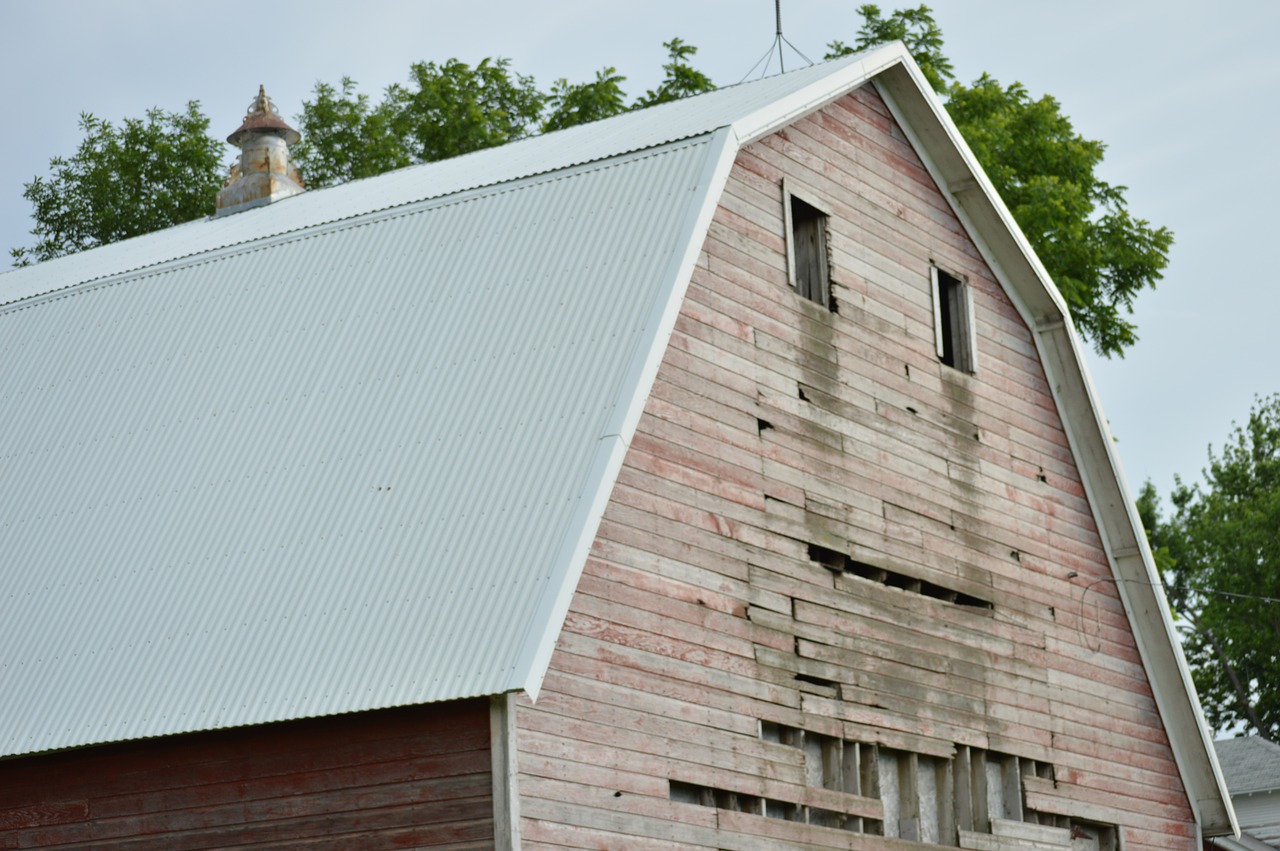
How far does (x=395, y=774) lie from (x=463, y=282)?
4.35 m

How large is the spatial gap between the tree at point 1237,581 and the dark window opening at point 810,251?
3623 cm

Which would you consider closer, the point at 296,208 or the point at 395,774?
the point at 395,774

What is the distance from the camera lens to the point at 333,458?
45.3 feet

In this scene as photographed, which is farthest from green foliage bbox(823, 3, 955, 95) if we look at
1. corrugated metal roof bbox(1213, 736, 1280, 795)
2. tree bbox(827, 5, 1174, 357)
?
corrugated metal roof bbox(1213, 736, 1280, 795)

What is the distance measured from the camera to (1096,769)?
58.1 ft

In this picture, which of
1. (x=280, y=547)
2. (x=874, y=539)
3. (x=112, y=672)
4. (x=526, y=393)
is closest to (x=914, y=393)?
(x=874, y=539)

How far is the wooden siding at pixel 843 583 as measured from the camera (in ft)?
42.3

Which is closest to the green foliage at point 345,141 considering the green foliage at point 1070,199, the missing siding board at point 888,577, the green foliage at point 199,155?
the green foliage at point 199,155

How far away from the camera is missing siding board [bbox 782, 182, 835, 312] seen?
16.2 metres

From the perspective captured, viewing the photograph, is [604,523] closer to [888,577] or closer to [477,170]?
[888,577]

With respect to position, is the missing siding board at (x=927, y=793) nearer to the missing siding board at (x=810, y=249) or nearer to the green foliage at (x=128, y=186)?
the missing siding board at (x=810, y=249)

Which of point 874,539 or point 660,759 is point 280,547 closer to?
point 660,759

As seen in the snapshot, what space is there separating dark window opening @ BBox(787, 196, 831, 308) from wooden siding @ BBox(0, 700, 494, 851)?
5.95m

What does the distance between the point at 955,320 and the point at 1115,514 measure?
2.74 meters
